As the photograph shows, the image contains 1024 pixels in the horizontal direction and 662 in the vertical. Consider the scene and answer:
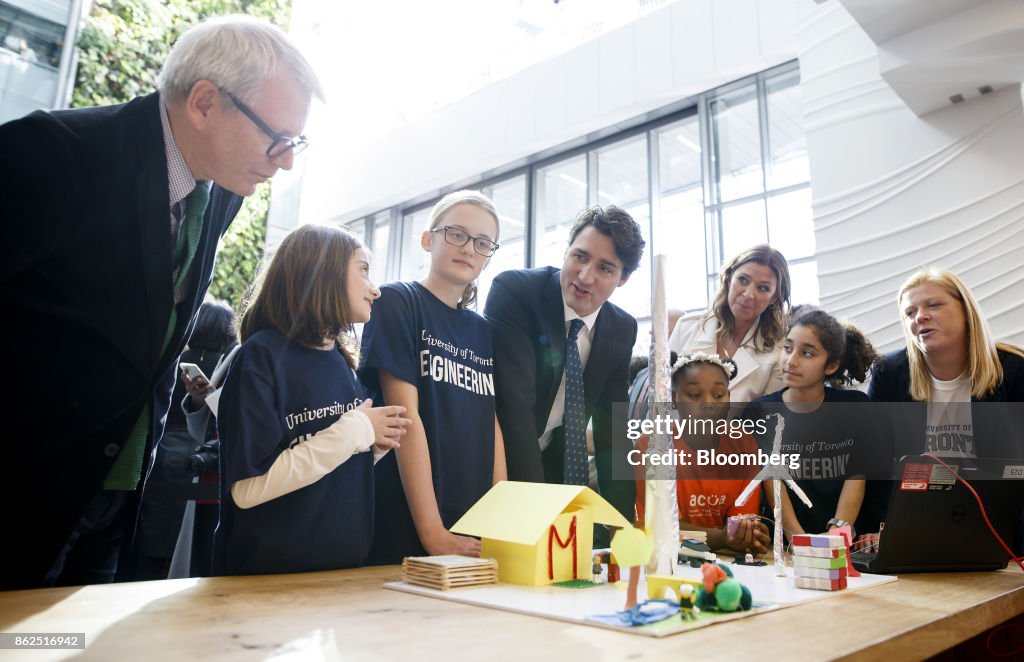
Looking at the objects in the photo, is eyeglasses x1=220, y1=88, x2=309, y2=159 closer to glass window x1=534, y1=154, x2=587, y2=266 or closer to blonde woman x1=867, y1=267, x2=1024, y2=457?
blonde woman x1=867, y1=267, x2=1024, y2=457

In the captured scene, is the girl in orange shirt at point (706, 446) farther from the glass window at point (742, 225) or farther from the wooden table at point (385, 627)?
the glass window at point (742, 225)

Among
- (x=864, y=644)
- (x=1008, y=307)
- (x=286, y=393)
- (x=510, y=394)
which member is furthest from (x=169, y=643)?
(x=1008, y=307)

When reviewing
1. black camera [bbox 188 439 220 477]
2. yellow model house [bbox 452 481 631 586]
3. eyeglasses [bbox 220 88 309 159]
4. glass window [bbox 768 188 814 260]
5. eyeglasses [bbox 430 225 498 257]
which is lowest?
yellow model house [bbox 452 481 631 586]

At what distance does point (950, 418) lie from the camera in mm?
1891

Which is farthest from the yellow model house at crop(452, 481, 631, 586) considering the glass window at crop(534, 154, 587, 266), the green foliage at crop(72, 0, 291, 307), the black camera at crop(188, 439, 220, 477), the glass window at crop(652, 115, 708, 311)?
the green foliage at crop(72, 0, 291, 307)

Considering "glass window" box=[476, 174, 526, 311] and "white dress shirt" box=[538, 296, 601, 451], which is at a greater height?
"glass window" box=[476, 174, 526, 311]

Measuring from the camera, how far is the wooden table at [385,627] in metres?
0.50

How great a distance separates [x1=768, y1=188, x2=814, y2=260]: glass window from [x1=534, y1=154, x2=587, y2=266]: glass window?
199 cm

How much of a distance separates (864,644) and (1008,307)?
11.2 feet

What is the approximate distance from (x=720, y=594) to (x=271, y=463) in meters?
0.74

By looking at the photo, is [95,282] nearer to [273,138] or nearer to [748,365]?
[273,138]

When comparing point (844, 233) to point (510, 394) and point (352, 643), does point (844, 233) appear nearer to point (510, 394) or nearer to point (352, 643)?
point (510, 394)

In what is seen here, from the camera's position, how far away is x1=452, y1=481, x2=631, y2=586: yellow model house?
0.81 m

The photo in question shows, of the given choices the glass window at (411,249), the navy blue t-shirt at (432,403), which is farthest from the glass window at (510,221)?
the navy blue t-shirt at (432,403)
